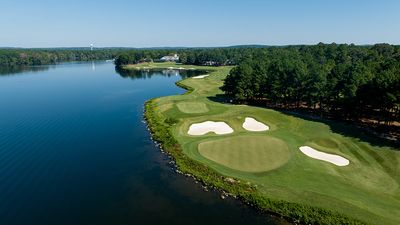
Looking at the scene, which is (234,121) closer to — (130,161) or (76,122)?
(130,161)

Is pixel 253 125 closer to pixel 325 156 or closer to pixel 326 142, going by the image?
pixel 326 142

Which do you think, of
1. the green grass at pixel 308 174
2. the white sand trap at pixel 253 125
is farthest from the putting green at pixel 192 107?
the white sand trap at pixel 253 125

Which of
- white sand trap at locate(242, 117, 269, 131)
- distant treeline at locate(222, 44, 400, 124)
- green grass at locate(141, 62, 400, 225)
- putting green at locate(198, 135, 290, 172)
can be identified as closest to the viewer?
green grass at locate(141, 62, 400, 225)

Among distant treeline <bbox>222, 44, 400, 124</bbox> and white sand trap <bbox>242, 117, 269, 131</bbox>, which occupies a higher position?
distant treeline <bbox>222, 44, 400, 124</bbox>

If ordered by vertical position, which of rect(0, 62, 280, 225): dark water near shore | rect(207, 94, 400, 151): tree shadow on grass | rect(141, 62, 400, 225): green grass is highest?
rect(207, 94, 400, 151): tree shadow on grass

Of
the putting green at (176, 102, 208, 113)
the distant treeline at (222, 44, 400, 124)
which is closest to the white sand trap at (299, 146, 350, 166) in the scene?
the distant treeline at (222, 44, 400, 124)

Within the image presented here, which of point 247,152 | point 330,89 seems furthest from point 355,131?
point 247,152

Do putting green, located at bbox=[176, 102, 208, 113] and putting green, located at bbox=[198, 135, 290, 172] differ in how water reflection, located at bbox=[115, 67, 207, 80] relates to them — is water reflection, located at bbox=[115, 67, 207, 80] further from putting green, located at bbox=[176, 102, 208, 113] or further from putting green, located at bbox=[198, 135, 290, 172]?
putting green, located at bbox=[198, 135, 290, 172]
